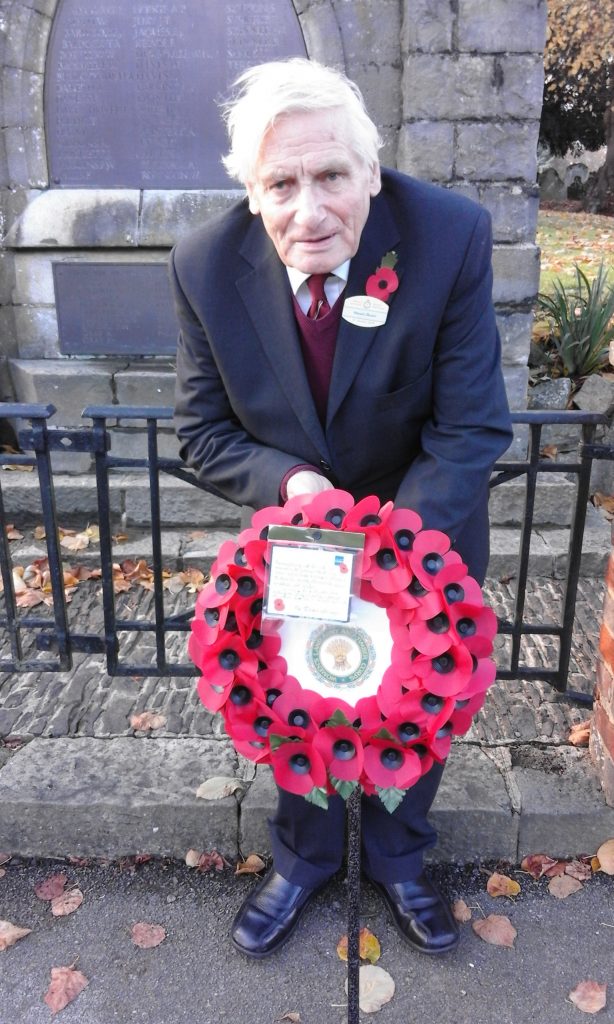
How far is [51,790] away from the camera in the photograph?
8.51 ft

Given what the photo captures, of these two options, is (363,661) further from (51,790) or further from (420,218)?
(51,790)

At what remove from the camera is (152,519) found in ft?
9.57

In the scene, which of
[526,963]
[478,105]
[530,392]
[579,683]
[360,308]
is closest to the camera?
[360,308]

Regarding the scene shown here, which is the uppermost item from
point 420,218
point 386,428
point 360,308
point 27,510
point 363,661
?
point 420,218

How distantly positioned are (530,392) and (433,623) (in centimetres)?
405

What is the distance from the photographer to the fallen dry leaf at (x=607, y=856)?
2.43 metres

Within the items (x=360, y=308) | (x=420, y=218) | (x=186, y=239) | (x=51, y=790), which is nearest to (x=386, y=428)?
(x=360, y=308)


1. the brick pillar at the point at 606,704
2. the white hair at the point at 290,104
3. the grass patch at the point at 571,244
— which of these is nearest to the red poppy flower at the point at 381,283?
the white hair at the point at 290,104

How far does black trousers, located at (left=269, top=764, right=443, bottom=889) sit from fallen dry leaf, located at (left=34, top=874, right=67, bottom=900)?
675 millimetres

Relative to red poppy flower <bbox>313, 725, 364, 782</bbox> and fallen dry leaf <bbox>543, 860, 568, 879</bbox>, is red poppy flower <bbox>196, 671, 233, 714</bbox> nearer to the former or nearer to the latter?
red poppy flower <bbox>313, 725, 364, 782</bbox>

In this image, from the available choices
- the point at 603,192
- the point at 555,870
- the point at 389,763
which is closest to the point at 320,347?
the point at 389,763

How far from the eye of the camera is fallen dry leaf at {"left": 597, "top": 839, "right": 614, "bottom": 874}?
7.98 ft

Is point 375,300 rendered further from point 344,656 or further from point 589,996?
point 589,996

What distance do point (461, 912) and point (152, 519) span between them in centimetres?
159
